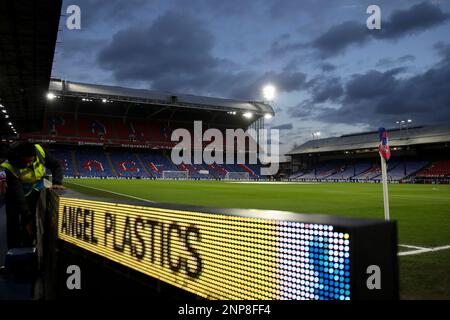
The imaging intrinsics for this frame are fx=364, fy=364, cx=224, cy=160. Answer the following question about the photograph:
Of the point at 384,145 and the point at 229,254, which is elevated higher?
the point at 384,145

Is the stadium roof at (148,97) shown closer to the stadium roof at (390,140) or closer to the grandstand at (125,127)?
the grandstand at (125,127)

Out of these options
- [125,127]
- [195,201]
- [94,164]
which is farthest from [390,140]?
[195,201]

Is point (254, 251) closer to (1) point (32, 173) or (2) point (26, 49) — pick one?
(1) point (32, 173)

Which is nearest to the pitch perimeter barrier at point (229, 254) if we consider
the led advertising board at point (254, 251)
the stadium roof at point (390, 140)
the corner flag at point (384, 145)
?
the led advertising board at point (254, 251)

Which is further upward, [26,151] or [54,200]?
[26,151]

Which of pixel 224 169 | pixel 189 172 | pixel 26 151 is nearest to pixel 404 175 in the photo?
pixel 224 169

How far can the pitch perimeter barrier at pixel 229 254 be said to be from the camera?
90.0 inches

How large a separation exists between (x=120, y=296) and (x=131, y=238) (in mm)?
672

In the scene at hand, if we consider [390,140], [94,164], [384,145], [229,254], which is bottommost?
[229,254]

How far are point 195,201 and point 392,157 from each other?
58.5m

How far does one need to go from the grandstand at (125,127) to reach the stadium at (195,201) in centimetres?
27

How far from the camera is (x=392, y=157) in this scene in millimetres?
64812
